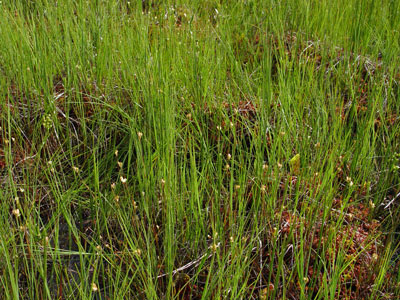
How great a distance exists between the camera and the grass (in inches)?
75.9

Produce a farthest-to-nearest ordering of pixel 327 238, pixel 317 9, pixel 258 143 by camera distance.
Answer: pixel 317 9
pixel 258 143
pixel 327 238

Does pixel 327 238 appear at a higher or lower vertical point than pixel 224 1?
lower

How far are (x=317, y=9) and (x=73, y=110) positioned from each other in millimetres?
2021

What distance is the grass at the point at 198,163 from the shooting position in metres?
1.93

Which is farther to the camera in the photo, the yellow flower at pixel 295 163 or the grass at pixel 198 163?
the yellow flower at pixel 295 163

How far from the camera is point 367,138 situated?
2408 millimetres

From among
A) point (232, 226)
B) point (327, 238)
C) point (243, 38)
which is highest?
point (243, 38)

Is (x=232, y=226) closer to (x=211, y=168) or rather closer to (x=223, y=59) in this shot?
(x=211, y=168)

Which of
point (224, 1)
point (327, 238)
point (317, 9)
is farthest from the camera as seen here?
point (224, 1)

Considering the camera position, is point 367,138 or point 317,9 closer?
point 367,138

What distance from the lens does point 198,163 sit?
246 centimetres

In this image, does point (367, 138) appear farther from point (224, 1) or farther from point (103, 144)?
point (224, 1)

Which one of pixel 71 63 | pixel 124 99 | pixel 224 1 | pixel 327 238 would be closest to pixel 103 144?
pixel 124 99

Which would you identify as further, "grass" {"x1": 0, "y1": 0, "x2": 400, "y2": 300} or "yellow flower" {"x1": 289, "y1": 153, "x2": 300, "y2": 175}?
"yellow flower" {"x1": 289, "y1": 153, "x2": 300, "y2": 175}
